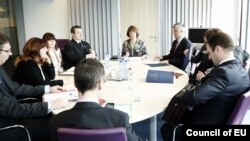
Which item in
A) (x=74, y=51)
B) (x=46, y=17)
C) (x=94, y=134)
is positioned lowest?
(x=94, y=134)

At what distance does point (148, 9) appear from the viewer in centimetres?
680

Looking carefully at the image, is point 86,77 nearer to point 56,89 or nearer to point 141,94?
point 141,94

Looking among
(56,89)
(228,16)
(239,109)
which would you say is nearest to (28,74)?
(56,89)

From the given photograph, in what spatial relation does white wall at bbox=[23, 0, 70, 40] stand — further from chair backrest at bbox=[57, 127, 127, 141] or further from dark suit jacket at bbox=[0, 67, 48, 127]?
chair backrest at bbox=[57, 127, 127, 141]

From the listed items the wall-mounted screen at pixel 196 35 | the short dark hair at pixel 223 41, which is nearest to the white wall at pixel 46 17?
the wall-mounted screen at pixel 196 35

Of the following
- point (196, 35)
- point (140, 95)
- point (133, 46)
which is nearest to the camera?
point (140, 95)

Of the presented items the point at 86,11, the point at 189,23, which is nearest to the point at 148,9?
the point at 189,23

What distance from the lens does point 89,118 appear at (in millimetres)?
1582

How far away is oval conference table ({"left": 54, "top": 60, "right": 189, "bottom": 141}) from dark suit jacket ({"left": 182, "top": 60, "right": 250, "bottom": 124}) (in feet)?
1.13

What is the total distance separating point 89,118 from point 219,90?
1.09 meters

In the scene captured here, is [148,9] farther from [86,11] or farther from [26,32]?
[26,32]

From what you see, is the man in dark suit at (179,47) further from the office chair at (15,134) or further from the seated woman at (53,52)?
the office chair at (15,134)

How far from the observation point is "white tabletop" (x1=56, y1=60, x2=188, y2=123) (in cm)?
242

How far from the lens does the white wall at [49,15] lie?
6.99m
